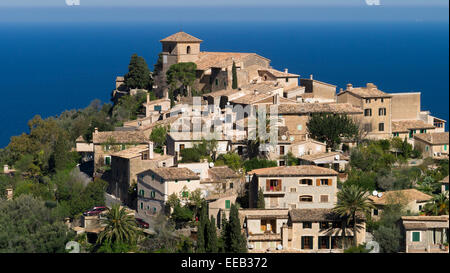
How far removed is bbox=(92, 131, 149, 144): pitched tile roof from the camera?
30609mm

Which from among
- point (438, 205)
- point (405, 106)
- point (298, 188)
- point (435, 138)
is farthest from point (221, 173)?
point (405, 106)

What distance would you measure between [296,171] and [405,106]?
826cm

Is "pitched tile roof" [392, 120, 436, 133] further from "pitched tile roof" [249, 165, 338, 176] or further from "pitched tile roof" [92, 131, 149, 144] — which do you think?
"pitched tile roof" [92, 131, 149, 144]

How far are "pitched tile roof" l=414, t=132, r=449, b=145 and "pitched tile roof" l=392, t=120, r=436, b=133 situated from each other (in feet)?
3.97

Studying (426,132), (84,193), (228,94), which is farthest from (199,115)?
(426,132)

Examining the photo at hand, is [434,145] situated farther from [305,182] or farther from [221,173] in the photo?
[221,173]

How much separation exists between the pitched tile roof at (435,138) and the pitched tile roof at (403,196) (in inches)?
157

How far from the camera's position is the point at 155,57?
87.3 m

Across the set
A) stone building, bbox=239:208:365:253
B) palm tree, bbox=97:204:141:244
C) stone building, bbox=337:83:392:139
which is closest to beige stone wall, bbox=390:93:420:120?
stone building, bbox=337:83:392:139

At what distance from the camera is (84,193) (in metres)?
27.9

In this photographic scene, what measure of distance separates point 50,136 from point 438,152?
47.3 feet

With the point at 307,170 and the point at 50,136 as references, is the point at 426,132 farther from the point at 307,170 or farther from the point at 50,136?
the point at 50,136

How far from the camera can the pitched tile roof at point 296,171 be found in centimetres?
2528

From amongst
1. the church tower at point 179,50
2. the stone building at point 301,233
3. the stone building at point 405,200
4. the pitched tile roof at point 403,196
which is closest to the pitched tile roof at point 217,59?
the church tower at point 179,50
